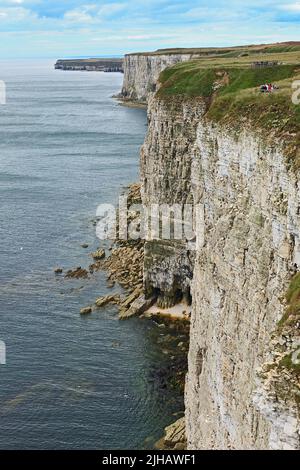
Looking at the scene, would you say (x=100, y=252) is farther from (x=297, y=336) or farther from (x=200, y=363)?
(x=297, y=336)

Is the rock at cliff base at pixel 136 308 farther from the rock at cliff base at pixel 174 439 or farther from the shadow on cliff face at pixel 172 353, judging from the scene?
the rock at cliff base at pixel 174 439

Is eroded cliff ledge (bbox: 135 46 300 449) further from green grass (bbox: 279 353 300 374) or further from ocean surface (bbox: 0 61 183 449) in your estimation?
ocean surface (bbox: 0 61 183 449)

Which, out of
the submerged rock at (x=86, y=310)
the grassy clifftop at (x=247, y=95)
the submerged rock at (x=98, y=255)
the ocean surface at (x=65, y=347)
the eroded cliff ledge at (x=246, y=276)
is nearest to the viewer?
the eroded cliff ledge at (x=246, y=276)

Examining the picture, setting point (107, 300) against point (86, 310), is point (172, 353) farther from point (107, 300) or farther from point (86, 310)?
point (107, 300)

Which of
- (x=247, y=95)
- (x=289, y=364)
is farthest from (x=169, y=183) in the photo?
(x=289, y=364)

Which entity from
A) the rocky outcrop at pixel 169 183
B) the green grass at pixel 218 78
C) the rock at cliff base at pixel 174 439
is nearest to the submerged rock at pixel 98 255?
A: the rocky outcrop at pixel 169 183
